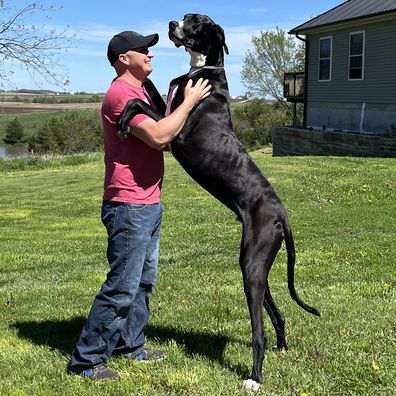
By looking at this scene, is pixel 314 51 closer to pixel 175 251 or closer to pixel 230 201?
pixel 175 251

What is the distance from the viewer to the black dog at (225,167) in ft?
11.8

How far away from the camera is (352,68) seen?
23500 millimetres

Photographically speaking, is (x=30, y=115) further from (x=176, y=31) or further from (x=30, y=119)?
(x=176, y=31)

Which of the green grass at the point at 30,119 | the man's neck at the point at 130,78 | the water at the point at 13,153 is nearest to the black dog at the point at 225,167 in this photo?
the man's neck at the point at 130,78

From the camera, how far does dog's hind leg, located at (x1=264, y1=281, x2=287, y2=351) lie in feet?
13.4

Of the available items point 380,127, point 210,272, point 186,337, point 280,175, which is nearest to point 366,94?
point 380,127

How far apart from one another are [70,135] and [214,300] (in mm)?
48460

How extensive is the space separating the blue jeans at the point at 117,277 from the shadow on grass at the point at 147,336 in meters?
0.61

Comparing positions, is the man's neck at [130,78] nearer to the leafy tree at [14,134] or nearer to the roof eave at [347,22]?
the roof eave at [347,22]

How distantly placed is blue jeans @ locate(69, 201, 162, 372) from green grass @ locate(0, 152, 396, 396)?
21 centimetres

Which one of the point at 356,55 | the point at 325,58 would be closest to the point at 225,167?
the point at 356,55

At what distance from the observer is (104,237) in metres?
Result: 10.2

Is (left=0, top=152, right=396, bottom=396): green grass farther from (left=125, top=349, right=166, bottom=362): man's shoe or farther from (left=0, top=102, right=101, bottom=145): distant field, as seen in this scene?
(left=0, top=102, right=101, bottom=145): distant field

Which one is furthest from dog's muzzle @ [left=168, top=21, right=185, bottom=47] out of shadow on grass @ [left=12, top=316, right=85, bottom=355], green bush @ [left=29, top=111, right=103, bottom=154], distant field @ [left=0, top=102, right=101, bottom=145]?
distant field @ [left=0, top=102, right=101, bottom=145]
